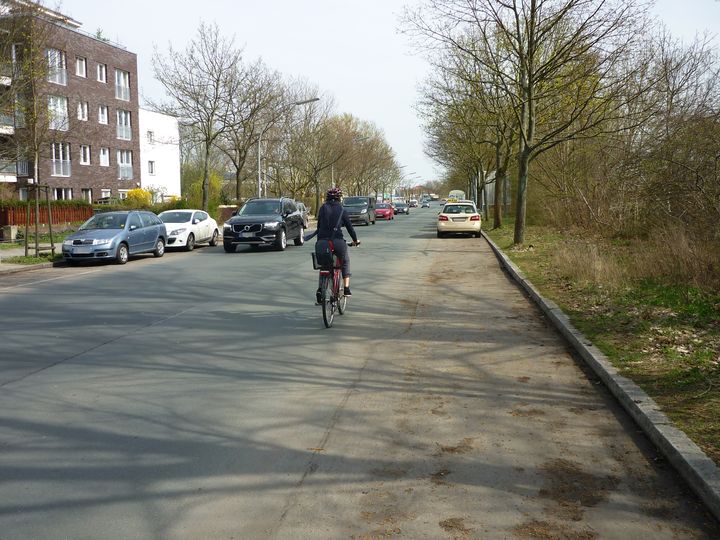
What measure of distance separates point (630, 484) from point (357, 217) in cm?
4006

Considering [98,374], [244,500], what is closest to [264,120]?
[98,374]

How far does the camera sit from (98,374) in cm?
697

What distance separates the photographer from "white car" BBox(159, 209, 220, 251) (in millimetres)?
24203

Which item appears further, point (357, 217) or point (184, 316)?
point (357, 217)

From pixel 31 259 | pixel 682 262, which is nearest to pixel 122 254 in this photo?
pixel 31 259

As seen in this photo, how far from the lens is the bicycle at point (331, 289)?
956 cm

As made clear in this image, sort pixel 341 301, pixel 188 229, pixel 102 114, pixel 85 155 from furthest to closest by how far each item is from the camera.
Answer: pixel 102 114
pixel 85 155
pixel 188 229
pixel 341 301

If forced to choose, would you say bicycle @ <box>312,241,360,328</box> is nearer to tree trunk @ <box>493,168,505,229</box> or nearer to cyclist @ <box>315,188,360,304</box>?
cyclist @ <box>315,188,360,304</box>

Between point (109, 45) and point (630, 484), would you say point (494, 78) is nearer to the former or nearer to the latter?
point (630, 484)

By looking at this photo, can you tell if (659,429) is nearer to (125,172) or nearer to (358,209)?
(358,209)

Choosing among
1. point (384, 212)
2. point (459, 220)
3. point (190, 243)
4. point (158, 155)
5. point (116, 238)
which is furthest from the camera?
point (158, 155)

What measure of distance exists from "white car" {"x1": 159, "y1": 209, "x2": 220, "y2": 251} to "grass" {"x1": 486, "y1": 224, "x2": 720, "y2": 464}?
42.3 ft

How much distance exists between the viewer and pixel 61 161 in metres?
43.8

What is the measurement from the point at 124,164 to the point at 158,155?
8.67 metres
